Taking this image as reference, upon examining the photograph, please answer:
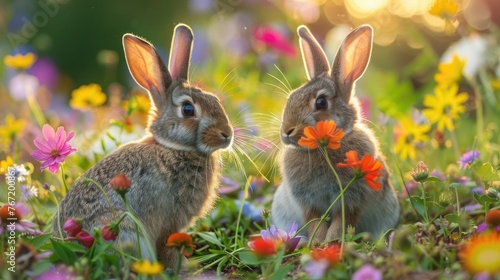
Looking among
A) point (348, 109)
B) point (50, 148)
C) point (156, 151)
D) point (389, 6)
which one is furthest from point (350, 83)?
point (389, 6)

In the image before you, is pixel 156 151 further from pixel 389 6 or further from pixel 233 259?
pixel 389 6

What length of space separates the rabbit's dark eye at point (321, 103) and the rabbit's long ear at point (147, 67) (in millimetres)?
779

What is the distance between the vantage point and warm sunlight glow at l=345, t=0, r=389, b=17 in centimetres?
738

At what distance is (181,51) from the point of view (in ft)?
13.5

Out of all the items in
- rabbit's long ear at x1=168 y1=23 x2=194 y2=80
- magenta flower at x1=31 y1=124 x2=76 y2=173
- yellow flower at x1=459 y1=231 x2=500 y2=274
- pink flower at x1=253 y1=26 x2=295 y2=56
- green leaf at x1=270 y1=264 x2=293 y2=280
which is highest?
rabbit's long ear at x1=168 y1=23 x2=194 y2=80

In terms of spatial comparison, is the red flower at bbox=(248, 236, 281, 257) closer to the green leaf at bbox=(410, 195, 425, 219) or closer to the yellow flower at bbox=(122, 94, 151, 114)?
Result: the green leaf at bbox=(410, 195, 425, 219)

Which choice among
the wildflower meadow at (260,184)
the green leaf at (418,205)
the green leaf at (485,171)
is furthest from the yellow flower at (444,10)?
the green leaf at (418,205)

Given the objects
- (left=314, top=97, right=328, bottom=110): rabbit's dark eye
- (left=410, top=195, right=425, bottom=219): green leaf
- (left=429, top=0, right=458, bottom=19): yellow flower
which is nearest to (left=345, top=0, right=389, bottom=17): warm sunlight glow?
(left=429, top=0, right=458, bottom=19): yellow flower

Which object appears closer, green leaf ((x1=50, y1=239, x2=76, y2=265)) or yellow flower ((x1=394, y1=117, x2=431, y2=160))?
green leaf ((x1=50, y1=239, x2=76, y2=265))

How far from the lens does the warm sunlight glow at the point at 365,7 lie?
7.38 metres

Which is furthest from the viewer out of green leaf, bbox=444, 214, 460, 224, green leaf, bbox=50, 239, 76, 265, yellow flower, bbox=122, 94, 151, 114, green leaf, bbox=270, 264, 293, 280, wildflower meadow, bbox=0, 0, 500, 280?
yellow flower, bbox=122, 94, 151, 114

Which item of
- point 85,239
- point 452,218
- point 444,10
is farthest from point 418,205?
point 444,10

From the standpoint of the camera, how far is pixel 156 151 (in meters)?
3.94

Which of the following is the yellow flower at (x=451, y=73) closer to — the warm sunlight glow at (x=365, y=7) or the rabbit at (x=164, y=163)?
the rabbit at (x=164, y=163)
